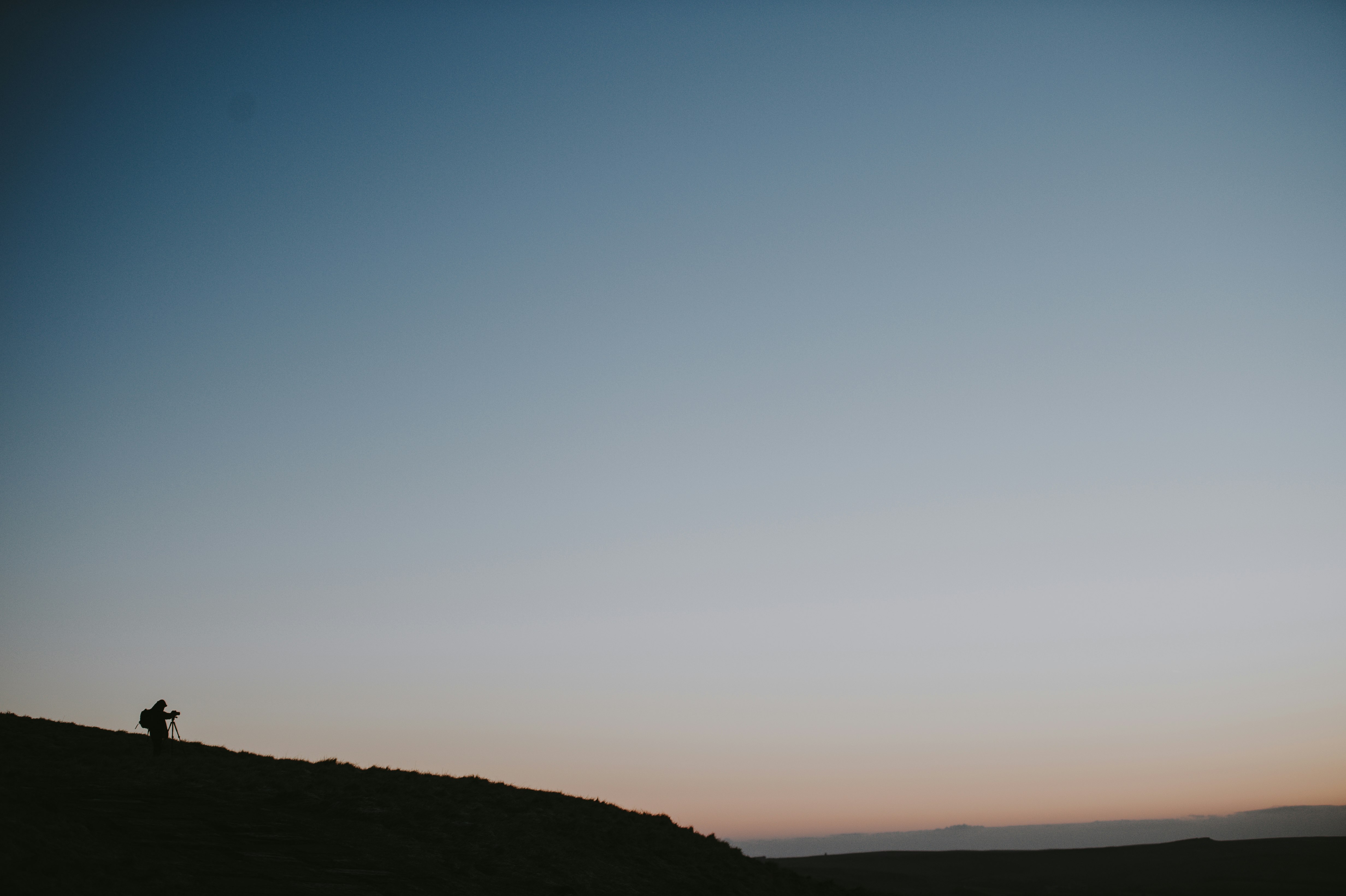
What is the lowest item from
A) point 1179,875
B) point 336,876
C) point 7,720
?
point 1179,875

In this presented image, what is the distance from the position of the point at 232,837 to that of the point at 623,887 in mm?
10651

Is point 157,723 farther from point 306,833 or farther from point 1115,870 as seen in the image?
point 1115,870

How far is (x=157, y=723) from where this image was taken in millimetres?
24297

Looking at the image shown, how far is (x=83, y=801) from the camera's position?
17141 millimetres

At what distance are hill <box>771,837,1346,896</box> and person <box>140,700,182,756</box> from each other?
48612mm

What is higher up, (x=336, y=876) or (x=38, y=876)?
(x=38, y=876)

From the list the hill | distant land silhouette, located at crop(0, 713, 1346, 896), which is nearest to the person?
distant land silhouette, located at crop(0, 713, 1346, 896)

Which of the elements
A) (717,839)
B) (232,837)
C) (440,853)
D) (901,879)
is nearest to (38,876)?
(232,837)

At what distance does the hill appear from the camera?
211 feet

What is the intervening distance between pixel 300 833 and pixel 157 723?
28.1 ft

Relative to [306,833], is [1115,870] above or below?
below

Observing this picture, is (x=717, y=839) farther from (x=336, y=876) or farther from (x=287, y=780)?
(x=336, y=876)

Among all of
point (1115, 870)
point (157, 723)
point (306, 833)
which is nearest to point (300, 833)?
point (306, 833)

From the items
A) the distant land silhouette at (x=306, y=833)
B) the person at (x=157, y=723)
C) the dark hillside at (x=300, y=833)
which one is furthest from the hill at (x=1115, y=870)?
the person at (x=157, y=723)
